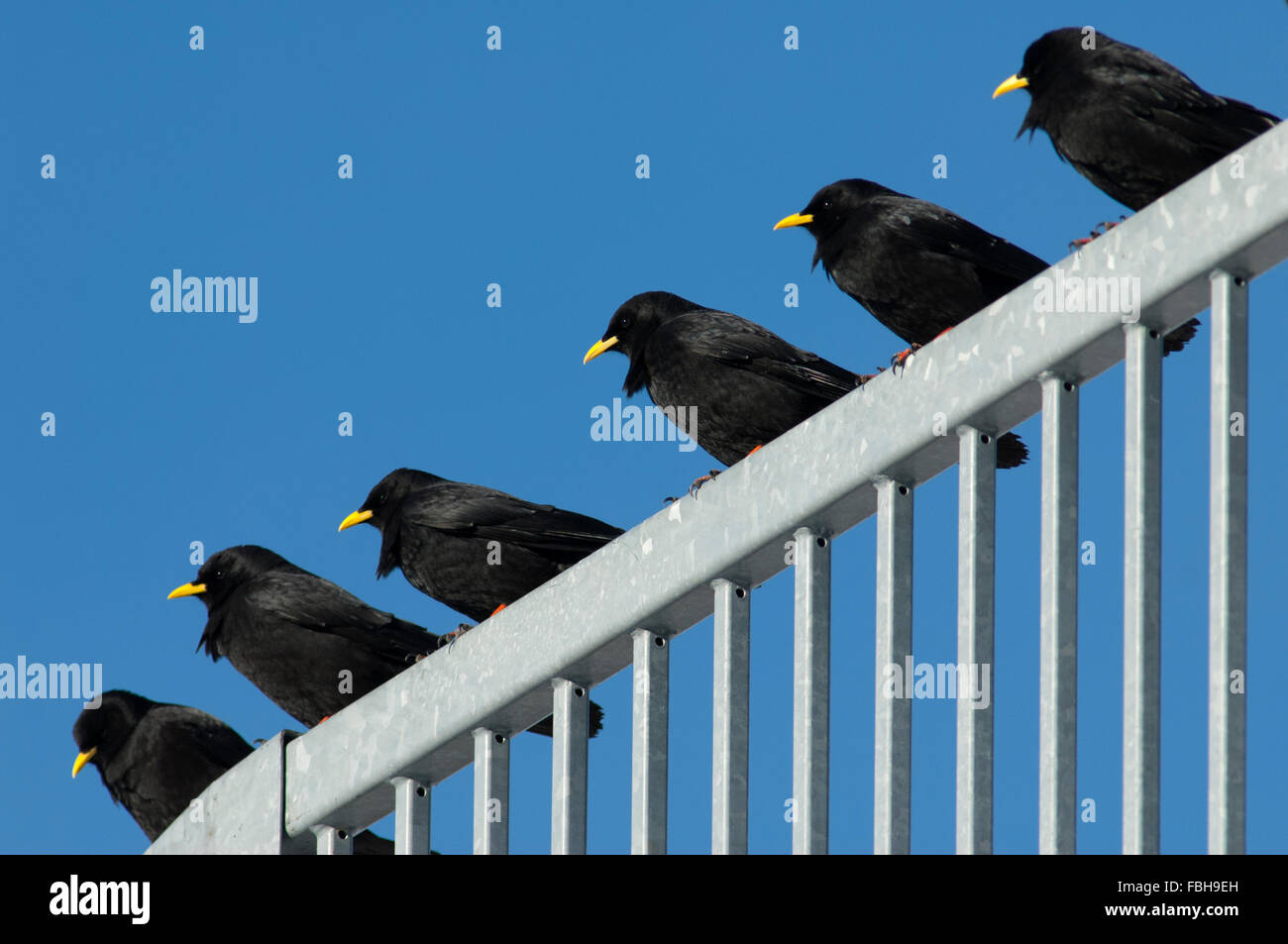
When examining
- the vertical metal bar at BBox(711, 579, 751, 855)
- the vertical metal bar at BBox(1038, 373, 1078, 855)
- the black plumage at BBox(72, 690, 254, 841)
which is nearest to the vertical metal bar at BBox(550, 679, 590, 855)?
the vertical metal bar at BBox(711, 579, 751, 855)

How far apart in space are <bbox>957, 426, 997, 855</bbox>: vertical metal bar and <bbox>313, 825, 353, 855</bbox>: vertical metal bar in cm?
292

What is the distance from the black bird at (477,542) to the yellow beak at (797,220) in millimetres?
1743

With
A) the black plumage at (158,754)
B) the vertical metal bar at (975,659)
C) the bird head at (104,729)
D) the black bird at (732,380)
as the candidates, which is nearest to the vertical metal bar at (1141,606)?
the vertical metal bar at (975,659)

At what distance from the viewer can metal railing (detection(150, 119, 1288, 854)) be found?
16.8 feet

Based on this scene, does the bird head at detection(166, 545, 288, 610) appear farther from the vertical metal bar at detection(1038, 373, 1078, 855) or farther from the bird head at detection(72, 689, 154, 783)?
the vertical metal bar at detection(1038, 373, 1078, 855)

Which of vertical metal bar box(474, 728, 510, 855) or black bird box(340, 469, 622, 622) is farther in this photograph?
black bird box(340, 469, 622, 622)

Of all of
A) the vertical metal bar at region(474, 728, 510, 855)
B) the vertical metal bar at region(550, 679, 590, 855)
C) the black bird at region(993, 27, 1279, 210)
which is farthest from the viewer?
the black bird at region(993, 27, 1279, 210)

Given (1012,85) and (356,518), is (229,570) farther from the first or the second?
(1012,85)

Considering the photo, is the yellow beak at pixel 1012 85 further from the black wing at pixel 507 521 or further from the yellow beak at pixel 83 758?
the yellow beak at pixel 83 758

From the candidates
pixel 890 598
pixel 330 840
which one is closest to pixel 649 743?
pixel 890 598

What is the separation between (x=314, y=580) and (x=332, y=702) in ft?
2.48

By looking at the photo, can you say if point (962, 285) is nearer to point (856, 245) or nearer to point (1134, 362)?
point (856, 245)

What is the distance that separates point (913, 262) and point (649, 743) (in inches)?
139

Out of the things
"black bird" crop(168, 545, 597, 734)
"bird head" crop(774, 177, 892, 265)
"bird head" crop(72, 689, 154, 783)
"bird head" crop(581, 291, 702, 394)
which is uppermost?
"bird head" crop(774, 177, 892, 265)
